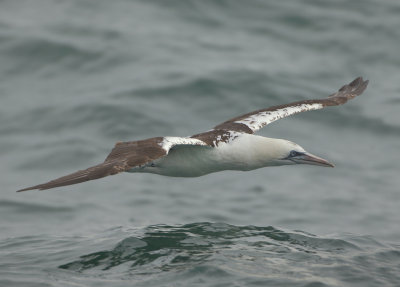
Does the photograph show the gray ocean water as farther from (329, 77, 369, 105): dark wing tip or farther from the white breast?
(329, 77, 369, 105): dark wing tip

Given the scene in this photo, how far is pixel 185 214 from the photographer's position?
14.0 meters

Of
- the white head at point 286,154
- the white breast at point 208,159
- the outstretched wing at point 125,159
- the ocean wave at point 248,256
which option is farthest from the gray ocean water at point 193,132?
the outstretched wing at point 125,159

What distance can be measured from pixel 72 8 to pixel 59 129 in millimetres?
6546

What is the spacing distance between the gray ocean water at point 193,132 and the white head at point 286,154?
1249 mm

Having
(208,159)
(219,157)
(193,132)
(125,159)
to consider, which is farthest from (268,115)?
(125,159)

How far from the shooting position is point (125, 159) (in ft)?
32.4

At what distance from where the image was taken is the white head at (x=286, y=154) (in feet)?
40.0

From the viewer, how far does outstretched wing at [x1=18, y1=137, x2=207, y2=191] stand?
9.10m

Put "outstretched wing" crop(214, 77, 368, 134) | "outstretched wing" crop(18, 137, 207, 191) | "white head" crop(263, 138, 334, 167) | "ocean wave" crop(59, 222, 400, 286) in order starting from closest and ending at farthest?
"outstretched wing" crop(18, 137, 207, 191)
"ocean wave" crop(59, 222, 400, 286)
"white head" crop(263, 138, 334, 167)
"outstretched wing" crop(214, 77, 368, 134)

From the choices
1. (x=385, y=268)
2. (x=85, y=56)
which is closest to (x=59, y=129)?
(x=85, y=56)

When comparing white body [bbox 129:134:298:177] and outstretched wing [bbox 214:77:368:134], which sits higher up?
outstretched wing [bbox 214:77:368:134]

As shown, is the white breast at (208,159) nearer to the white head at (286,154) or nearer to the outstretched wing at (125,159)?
the white head at (286,154)

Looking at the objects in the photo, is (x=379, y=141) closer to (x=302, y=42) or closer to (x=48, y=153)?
(x=302, y=42)

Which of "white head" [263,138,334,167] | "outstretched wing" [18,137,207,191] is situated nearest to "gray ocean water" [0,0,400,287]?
"white head" [263,138,334,167]
